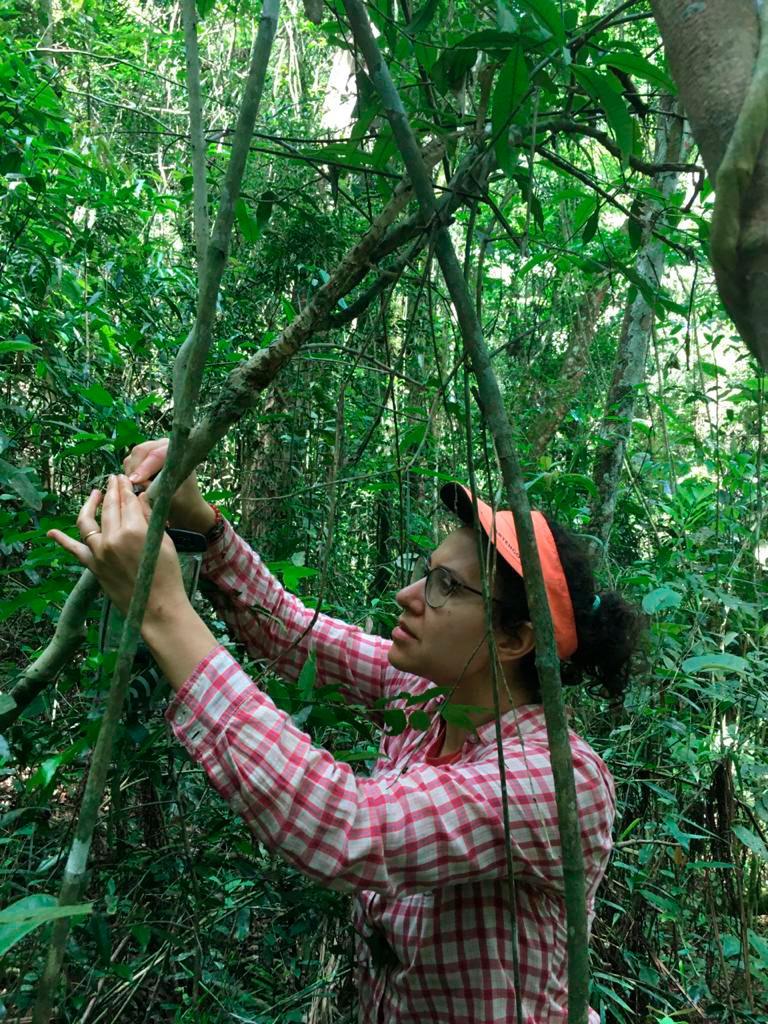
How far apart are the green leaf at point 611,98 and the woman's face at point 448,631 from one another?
0.67 m

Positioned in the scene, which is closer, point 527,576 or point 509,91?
point 527,576

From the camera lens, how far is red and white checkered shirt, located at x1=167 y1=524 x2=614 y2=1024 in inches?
Answer: 42.9

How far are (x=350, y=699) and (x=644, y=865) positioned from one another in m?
1.19

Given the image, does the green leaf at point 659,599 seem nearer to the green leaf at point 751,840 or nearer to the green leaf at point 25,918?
the green leaf at point 751,840

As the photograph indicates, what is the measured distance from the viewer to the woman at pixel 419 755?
1.09 metres

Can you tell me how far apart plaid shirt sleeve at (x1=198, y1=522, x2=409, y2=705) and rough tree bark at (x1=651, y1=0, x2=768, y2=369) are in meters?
1.01

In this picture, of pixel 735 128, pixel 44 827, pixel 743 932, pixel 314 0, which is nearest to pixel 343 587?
pixel 743 932

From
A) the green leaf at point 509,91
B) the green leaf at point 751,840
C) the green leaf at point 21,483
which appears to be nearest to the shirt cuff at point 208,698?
the green leaf at point 21,483

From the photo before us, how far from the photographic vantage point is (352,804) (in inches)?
43.9

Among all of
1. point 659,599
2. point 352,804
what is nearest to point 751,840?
point 659,599

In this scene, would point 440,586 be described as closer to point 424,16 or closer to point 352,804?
point 352,804

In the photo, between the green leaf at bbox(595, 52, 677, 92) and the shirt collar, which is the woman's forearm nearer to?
the shirt collar

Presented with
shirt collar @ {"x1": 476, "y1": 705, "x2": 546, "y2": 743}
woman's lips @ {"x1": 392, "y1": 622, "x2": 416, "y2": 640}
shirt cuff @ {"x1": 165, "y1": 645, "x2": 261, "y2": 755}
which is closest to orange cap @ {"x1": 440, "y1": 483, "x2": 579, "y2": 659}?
shirt collar @ {"x1": 476, "y1": 705, "x2": 546, "y2": 743}

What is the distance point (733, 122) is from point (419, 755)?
1216mm
